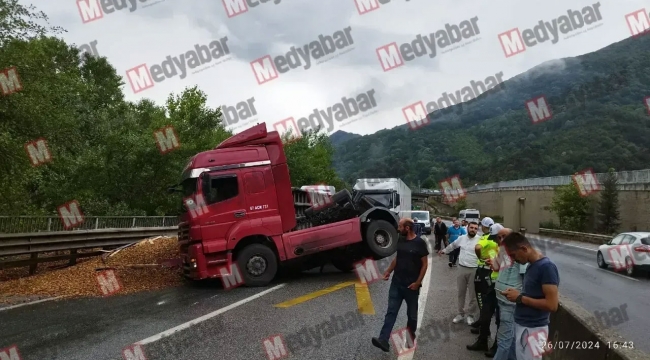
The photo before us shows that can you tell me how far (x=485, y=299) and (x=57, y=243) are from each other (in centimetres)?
1161

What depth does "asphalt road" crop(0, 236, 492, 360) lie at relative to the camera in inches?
251

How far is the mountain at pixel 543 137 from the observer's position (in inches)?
2840

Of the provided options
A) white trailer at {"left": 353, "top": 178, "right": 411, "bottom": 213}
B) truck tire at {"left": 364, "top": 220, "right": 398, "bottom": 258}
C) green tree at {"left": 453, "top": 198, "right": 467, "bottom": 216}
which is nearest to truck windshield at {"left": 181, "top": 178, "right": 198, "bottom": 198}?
truck tire at {"left": 364, "top": 220, "right": 398, "bottom": 258}

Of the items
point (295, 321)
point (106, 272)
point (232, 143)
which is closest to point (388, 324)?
point (295, 321)

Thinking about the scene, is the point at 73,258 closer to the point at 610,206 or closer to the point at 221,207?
the point at 221,207

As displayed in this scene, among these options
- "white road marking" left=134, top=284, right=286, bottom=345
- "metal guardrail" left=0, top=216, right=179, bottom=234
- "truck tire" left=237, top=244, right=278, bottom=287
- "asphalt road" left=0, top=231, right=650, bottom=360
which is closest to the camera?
"asphalt road" left=0, top=231, right=650, bottom=360

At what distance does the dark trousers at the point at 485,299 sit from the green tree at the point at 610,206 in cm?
4125

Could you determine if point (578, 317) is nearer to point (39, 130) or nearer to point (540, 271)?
point (540, 271)

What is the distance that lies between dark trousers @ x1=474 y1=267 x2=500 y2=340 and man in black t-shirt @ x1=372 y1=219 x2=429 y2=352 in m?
0.93

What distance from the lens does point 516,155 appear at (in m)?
96.1

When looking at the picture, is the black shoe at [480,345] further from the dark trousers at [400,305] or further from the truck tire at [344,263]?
the truck tire at [344,263]

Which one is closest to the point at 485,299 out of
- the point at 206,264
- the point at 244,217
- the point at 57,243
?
the point at 244,217

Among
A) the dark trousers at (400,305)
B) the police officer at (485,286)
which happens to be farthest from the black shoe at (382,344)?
the police officer at (485,286)

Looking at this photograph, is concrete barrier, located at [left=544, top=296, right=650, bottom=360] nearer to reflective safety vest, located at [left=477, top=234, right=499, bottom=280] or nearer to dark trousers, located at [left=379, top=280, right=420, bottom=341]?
reflective safety vest, located at [left=477, top=234, right=499, bottom=280]
